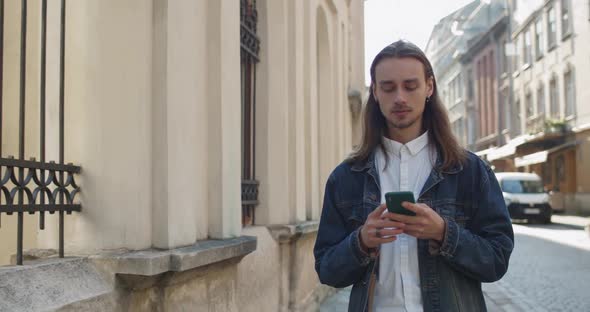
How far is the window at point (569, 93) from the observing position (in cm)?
2914

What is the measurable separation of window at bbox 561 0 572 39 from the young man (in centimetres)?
2954

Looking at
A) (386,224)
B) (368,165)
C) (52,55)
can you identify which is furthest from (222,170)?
(386,224)

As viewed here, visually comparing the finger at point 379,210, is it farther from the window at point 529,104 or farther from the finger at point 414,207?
the window at point 529,104

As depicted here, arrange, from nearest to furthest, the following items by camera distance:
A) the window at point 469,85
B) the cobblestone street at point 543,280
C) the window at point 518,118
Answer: the cobblestone street at point 543,280, the window at point 518,118, the window at point 469,85

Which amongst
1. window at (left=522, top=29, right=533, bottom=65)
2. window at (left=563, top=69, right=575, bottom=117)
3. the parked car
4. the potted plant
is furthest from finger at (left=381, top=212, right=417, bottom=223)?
window at (left=522, top=29, right=533, bottom=65)

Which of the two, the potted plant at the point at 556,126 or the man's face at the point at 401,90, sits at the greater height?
the potted plant at the point at 556,126

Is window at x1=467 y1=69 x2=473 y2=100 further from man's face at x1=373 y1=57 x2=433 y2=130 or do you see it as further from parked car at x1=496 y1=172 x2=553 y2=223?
man's face at x1=373 y1=57 x2=433 y2=130

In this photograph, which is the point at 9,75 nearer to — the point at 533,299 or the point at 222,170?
the point at 222,170

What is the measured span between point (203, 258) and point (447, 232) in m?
1.85

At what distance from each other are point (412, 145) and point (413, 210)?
0.46 meters

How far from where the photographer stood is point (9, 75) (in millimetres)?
4430

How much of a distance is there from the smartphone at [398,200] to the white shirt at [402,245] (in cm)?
28

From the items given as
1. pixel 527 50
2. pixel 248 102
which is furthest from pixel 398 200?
pixel 527 50

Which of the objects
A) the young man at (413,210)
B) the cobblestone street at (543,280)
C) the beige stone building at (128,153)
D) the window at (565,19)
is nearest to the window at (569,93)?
the window at (565,19)
